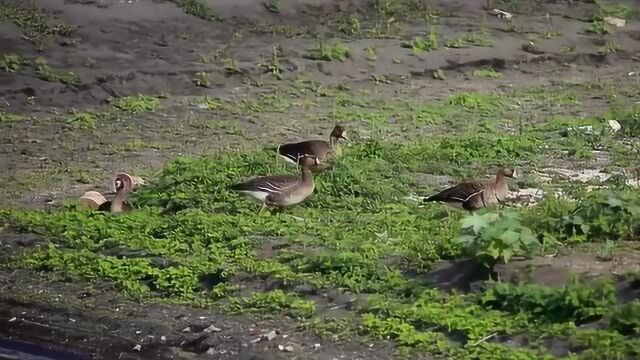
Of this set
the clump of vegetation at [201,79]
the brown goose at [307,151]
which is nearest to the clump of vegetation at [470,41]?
the clump of vegetation at [201,79]

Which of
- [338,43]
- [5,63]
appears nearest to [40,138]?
[5,63]

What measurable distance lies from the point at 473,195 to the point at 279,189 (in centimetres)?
149

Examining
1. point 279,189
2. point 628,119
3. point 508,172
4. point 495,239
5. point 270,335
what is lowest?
point 628,119

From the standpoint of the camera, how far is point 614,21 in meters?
22.5

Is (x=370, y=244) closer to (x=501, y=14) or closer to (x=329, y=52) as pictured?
(x=329, y=52)

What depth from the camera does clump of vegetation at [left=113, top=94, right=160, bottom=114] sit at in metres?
16.3

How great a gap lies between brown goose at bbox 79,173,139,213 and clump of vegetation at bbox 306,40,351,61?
717 centimetres

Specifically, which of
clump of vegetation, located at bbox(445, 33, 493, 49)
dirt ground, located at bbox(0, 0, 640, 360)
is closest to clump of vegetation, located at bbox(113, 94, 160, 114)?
dirt ground, located at bbox(0, 0, 640, 360)

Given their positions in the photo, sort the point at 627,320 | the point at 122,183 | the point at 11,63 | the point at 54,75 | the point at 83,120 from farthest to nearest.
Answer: the point at 11,63
the point at 54,75
the point at 83,120
the point at 122,183
the point at 627,320

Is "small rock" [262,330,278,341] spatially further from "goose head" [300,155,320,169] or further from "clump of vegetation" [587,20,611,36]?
"clump of vegetation" [587,20,611,36]

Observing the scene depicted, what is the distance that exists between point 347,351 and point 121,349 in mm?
1462

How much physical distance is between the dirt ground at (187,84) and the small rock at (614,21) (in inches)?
8.3

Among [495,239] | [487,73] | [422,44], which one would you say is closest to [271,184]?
[495,239]

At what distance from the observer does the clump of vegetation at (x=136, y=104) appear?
16266mm
